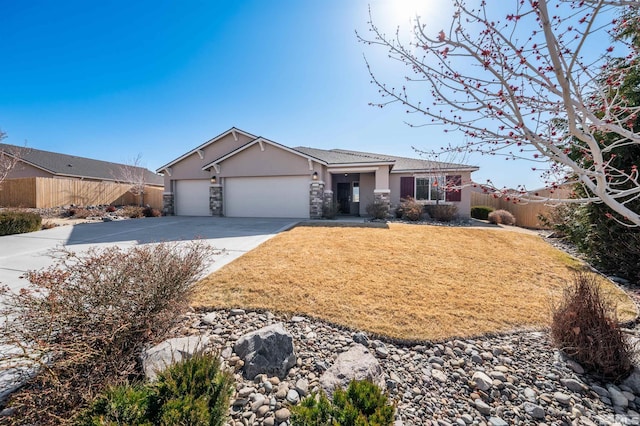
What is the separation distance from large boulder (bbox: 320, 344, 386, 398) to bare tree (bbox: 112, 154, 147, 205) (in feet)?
76.3

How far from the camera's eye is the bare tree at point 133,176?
798 inches

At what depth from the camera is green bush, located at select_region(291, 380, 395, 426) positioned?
5.25ft

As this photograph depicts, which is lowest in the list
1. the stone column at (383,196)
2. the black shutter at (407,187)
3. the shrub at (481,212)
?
the shrub at (481,212)

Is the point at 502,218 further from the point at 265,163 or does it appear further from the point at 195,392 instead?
→ the point at 195,392

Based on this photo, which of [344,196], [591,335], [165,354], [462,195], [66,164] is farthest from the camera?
[66,164]

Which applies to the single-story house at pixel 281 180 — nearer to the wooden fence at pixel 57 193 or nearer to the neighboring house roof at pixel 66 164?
the wooden fence at pixel 57 193

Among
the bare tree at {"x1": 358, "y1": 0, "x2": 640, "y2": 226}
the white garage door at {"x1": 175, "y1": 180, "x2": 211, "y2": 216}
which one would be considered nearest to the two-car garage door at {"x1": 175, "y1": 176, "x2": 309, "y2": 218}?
the white garage door at {"x1": 175, "y1": 180, "x2": 211, "y2": 216}

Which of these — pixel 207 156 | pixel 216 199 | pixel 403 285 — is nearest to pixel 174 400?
pixel 403 285

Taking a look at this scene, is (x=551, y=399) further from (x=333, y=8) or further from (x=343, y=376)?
(x=333, y=8)

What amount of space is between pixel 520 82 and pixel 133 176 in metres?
31.2

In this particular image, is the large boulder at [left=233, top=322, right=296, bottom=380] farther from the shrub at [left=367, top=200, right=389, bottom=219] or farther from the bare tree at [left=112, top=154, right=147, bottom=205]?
the bare tree at [left=112, top=154, right=147, bottom=205]

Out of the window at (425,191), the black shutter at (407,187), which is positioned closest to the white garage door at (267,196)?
the black shutter at (407,187)

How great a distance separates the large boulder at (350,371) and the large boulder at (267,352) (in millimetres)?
476

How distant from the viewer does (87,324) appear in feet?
7.20
